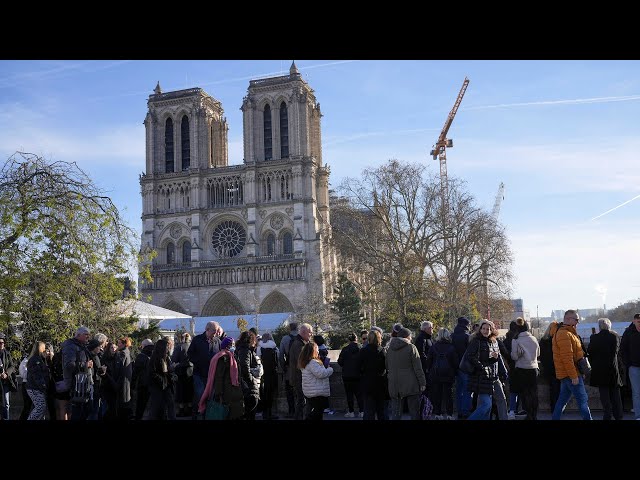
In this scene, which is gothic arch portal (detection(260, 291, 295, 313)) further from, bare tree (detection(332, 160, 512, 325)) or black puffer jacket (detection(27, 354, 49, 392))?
black puffer jacket (detection(27, 354, 49, 392))

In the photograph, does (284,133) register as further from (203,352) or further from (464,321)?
(203,352)

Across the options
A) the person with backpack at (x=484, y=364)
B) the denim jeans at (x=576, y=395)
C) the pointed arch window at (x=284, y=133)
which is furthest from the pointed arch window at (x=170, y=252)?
the person with backpack at (x=484, y=364)

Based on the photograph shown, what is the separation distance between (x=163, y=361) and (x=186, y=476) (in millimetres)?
4548

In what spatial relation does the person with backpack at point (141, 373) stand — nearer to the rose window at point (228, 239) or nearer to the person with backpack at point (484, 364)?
the person with backpack at point (484, 364)

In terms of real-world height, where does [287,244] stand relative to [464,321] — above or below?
above

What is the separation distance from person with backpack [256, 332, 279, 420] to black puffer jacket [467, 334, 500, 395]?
12.9 feet

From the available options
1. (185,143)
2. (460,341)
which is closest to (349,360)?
(460,341)

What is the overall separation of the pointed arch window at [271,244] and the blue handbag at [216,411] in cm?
5539

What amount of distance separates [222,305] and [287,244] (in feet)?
24.6

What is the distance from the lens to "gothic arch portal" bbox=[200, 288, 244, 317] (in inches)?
2515

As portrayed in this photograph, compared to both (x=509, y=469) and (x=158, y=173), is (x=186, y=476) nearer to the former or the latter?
(x=509, y=469)

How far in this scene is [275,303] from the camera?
2483 inches

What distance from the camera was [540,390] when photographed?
12.8 m
